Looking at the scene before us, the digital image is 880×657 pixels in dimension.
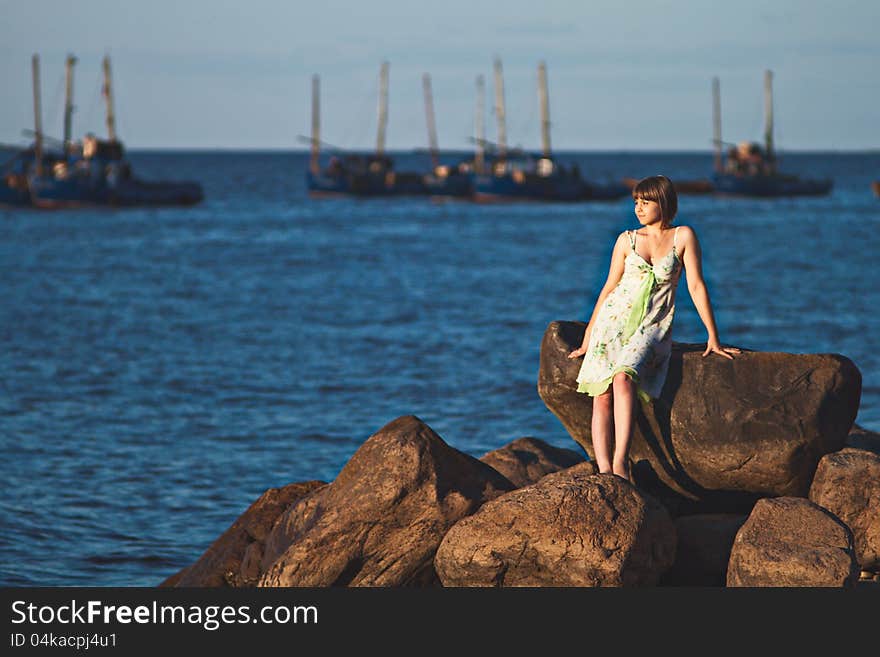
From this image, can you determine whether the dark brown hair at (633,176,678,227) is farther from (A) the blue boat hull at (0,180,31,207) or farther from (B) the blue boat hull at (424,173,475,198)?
(B) the blue boat hull at (424,173,475,198)

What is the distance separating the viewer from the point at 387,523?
8.21 m

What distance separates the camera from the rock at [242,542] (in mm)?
9125

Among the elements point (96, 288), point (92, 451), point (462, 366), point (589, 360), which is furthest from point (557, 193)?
point (589, 360)

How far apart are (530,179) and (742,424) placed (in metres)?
85.9

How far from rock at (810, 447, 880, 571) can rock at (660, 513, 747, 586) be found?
1.87 ft

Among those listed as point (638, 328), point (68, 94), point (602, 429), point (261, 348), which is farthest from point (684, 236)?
point (68, 94)

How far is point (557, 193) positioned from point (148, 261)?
50.8 m

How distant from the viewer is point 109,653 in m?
6.72

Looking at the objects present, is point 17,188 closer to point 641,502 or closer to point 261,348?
point 261,348

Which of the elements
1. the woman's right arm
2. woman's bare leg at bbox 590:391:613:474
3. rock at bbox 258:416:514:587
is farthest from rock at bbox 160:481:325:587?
the woman's right arm

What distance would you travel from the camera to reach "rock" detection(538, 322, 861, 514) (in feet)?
27.5

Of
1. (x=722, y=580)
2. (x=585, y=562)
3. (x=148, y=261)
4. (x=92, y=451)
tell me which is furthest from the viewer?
(x=148, y=261)

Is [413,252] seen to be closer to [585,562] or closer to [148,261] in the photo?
[148,261]

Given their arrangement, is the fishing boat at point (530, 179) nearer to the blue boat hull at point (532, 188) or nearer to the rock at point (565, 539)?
the blue boat hull at point (532, 188)
